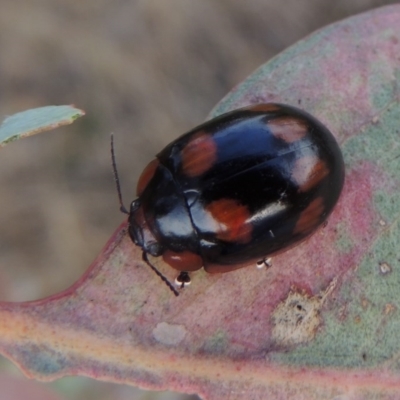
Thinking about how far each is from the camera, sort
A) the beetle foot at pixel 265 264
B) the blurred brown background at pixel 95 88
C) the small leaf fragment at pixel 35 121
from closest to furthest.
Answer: the small leaf fragment at pixel 35 121 < the beetle foot at pixel 265 264 < the blurred brown background at pixel 95 88

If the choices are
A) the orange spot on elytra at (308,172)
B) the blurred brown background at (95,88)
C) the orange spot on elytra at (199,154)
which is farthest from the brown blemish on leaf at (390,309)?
the blurred brown background at (95,88)

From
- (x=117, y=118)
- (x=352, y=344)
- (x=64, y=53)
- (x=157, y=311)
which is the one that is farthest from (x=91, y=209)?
(x=352, y=344)

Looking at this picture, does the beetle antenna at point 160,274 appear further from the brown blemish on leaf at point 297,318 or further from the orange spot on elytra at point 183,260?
the brown blemish on leaf at point 297,318

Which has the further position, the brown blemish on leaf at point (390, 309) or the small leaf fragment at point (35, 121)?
the brown blemish on leaf at point (390, 309)

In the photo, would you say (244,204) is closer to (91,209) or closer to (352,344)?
(352,344)

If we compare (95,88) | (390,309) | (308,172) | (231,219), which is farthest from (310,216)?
(95,88)

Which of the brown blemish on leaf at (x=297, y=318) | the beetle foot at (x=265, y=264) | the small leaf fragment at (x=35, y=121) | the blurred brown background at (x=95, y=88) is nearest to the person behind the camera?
the small leaf fragment at (x=35, y=121)

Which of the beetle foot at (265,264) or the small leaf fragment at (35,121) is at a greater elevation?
the small leaf fragment at (35,121)

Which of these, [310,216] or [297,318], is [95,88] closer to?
[310,216]

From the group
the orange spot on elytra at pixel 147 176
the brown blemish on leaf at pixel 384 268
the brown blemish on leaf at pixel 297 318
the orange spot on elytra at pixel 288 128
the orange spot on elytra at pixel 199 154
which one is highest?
the orange spot on elytra at pixel 288 128
